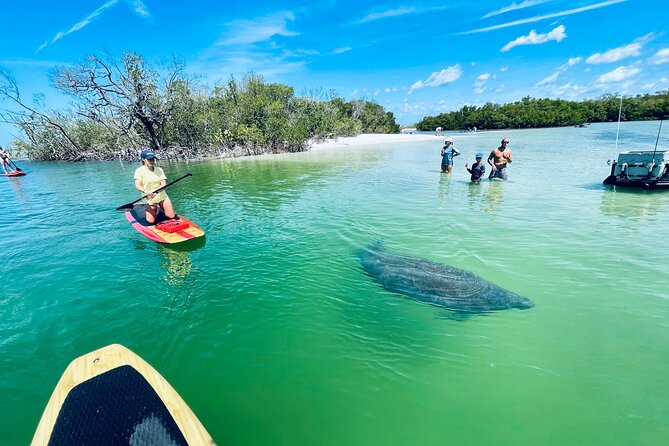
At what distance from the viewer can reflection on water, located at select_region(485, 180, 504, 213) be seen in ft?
39.3

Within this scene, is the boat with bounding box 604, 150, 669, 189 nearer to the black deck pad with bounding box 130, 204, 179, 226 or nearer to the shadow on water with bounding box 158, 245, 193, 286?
the shadow on water with bounding box 158, 245, 193, 286

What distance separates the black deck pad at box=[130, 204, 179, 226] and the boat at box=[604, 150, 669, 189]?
61.1 ft

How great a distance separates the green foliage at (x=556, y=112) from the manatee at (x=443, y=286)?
349ft

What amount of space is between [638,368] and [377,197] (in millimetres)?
10819

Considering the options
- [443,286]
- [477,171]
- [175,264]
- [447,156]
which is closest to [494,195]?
[477,171]

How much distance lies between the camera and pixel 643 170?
12.9 meters

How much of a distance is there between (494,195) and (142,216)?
14.5 m

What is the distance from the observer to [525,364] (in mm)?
4309

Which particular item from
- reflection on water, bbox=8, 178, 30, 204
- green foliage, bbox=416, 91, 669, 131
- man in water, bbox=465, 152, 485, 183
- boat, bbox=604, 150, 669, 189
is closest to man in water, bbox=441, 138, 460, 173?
man in water, bbox=465, 152, 485, 183

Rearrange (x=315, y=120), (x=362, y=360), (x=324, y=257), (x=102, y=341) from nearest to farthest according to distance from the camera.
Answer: (x=362, y=360)
(x=102, y=341)
(x=324, y=257)
(x=315, y=120)

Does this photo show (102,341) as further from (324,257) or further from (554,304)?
(554,304)

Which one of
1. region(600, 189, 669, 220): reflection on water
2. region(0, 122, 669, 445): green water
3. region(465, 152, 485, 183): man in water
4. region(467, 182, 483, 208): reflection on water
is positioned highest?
region(465, 152, 485, 183): man in water

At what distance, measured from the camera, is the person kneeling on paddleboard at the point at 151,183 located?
27.5 ft

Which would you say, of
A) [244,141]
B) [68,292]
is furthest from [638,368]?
[244,141]
